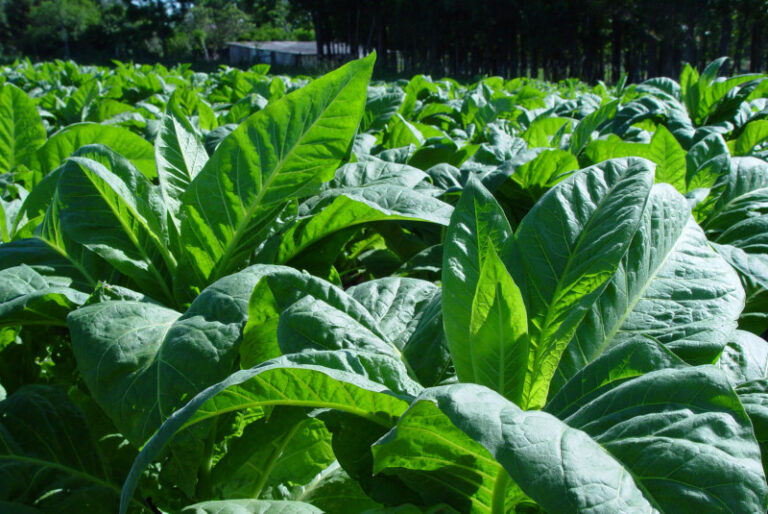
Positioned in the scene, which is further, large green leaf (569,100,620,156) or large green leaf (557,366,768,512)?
large green leaf (569,100,620,156)

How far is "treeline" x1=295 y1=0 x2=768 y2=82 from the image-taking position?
48500 millimetres

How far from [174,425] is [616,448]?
546 mm

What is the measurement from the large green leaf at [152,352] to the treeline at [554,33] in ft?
166

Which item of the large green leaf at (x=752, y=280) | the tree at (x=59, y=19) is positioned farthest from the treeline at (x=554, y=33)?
the large green leaf at (x=752, y=280)

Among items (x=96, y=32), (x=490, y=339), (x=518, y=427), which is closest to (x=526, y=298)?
(x=490, y=339)

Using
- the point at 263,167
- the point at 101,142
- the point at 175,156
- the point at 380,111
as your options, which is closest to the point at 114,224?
the point at 175,156

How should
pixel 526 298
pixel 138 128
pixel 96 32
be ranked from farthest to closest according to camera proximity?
pixel 96 32 → pixel 138 128 → pixel 526 298

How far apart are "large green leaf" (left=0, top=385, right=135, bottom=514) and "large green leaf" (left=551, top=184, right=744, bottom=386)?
90 centimetres

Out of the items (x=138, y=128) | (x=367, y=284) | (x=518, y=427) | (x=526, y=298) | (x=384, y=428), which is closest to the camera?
(x=518, y=427)

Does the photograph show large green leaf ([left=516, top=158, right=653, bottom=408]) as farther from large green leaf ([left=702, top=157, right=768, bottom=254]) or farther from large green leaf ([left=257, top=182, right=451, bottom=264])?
large green leaf ([left=702, top=157, right=768, bottom=254])

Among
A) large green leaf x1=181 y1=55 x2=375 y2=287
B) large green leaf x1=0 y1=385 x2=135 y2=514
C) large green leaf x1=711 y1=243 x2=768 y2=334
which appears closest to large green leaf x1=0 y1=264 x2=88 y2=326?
large green leaf x1=0 y1=385 x2=135 y2=514

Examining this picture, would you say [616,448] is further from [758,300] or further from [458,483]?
[758,300]

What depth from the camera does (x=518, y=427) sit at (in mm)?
677

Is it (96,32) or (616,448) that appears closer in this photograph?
(616,448)
